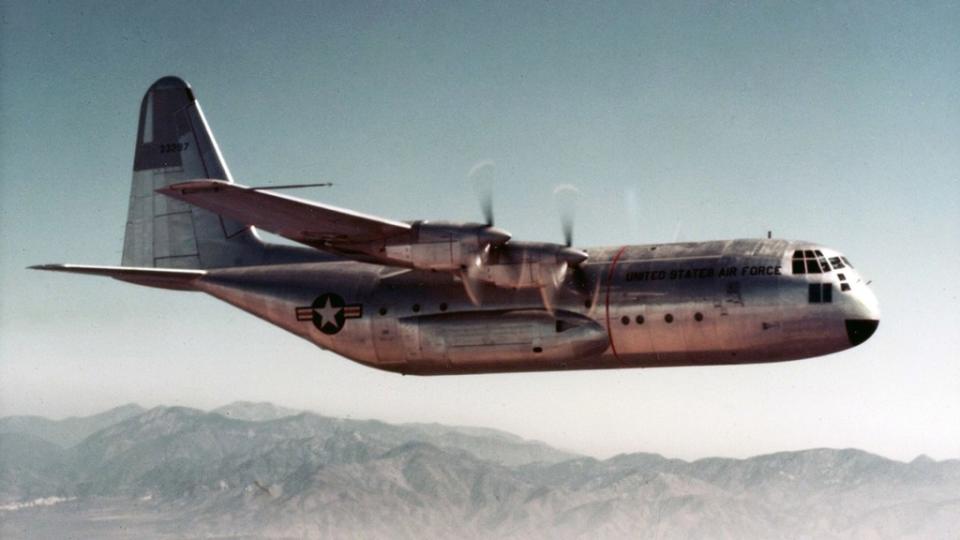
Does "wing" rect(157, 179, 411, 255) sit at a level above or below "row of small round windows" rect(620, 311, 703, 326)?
above

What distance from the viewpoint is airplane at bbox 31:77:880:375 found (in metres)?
24.9

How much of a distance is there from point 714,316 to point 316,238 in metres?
11.0

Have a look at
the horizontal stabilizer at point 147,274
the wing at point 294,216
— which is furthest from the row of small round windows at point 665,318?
the horizontal stabilizer at point 147,274

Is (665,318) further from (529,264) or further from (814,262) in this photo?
(814,262)

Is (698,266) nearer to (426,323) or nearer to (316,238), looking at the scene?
(426,323)

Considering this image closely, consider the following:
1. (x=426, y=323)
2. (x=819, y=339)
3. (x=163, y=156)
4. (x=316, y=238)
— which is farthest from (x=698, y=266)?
(x=163, y=156)

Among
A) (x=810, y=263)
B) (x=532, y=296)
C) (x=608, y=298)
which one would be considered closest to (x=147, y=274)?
(x=532, y=296)

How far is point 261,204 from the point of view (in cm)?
2556

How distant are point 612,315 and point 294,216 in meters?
8.96

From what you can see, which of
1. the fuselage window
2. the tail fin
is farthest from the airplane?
the tail fin

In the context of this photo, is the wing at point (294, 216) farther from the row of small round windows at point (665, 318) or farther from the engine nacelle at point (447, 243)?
the row of small round windows at point (665, 318)

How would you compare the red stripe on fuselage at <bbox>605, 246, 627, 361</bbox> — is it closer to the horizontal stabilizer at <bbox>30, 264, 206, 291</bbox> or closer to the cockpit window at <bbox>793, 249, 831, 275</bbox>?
the cockpit window at <bbox>793, 249, 831, 275</bbox>

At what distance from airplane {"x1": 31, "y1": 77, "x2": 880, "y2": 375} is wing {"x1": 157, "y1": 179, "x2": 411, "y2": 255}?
0.05 metres

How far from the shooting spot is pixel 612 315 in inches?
1030
